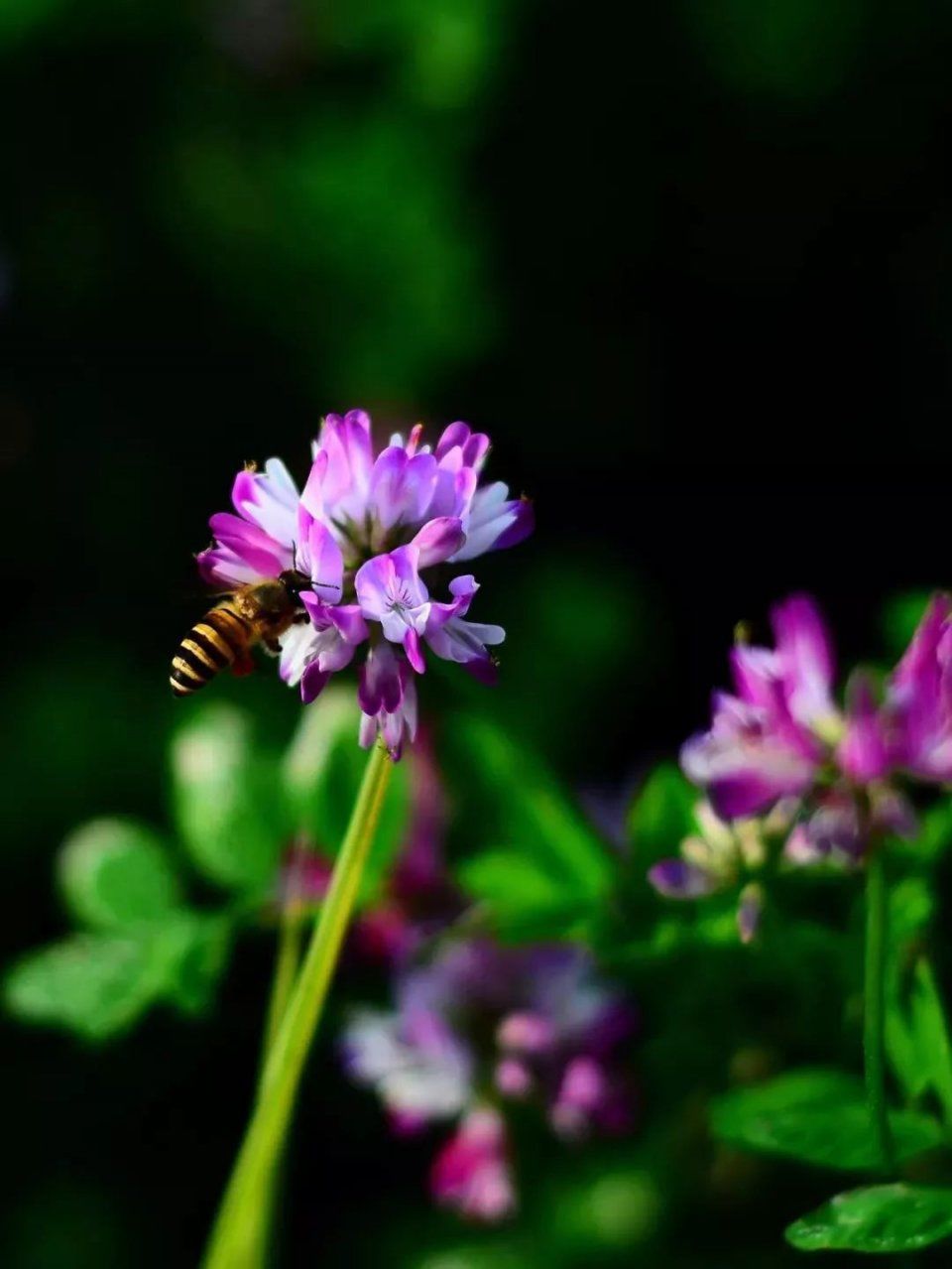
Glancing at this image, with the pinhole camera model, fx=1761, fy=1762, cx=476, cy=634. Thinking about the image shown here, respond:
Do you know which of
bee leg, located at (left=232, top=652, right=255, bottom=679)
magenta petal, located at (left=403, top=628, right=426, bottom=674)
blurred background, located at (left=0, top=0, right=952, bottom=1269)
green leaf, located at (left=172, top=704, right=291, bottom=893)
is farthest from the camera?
blurred background, located at (left=0, top=0, right=952, bottom=1269)

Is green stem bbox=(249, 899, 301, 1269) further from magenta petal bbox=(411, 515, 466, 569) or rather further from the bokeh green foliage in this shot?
magenta petal bbox=(411, 515, 466, 569)

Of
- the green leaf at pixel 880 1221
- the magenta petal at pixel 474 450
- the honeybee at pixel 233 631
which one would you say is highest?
the magenta petal at pixel 474 450

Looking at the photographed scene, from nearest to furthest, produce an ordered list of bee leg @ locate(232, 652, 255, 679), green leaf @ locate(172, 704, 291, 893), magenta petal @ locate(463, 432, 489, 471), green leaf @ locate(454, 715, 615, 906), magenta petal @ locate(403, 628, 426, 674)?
magenta petal @ locate(403, 628, 426, 674)
magenta petal @ locate(463, 432, 489, 471)
bee leg @ locate(232, 652, 255, 679)
green leaf @ locate(454, 715, 615, 906)
green leaf @ locate(172, 704, 291, 893)

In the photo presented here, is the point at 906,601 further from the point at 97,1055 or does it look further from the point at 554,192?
the point at 554,192

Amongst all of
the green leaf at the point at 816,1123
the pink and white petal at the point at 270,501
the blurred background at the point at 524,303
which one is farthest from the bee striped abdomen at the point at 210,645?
the blurred background at the point at 524,303

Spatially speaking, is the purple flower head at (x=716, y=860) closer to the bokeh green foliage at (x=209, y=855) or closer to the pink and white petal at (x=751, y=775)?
the pink and white petal at (x=751, y=775)

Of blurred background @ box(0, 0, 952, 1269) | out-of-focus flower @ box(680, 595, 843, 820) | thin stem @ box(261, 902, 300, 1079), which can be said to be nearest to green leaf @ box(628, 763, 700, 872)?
out-of-focus flower @ box(680, 595, 843, 820)

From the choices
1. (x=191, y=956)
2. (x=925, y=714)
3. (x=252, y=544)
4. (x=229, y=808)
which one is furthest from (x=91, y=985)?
(x=925, y=714)
